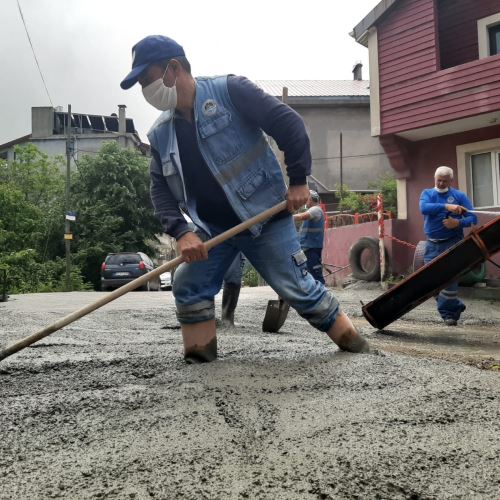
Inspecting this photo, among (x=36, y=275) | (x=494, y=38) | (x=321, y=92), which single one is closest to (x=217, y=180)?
(x=494, y=38)

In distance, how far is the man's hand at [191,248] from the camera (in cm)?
278

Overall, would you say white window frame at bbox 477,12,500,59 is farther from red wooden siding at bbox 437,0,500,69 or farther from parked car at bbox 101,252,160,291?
parked car at bbox 101,252,160,291

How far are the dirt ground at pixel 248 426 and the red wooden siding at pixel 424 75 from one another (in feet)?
27.2

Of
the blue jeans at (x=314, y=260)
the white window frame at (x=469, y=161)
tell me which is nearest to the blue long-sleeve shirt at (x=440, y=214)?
the blue jeans at (x=314, y=260)

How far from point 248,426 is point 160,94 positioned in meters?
1.73

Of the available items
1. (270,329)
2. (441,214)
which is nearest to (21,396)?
(270,329)

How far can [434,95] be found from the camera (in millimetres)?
10789

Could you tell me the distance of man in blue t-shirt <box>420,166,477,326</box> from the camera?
5637 mm

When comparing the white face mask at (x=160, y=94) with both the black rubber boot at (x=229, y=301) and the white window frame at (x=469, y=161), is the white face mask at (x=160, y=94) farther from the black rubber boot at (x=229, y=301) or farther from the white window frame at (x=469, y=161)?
the white window frame at (x=469, y=161)

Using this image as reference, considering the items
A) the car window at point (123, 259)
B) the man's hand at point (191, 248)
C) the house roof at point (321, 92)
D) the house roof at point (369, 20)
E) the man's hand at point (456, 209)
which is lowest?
the car window at point (123, 259)

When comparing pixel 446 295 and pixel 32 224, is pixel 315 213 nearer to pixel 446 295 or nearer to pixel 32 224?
pixel 446 295

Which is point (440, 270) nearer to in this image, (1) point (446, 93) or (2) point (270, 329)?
(2) point (270, 329)

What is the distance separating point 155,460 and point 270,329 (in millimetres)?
3170

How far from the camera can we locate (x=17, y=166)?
33844mm
